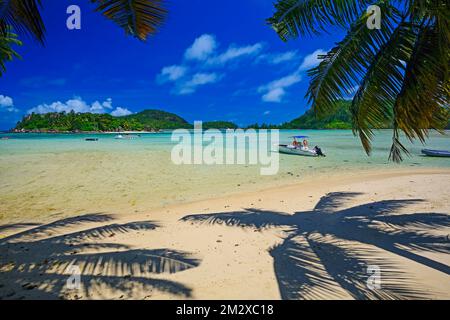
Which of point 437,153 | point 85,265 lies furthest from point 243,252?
point 437,153

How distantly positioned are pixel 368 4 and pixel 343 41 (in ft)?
2.29

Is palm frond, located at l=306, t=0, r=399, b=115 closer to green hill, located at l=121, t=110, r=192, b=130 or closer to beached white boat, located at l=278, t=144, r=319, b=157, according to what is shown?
beached white boat, located at l=278, t=144, r=319, b=157

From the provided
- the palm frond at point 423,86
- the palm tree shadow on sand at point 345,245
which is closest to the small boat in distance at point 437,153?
the palm tree shadow on sand at point 345,245

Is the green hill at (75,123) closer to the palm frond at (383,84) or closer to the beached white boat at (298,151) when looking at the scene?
the beached white boat at (298,151)

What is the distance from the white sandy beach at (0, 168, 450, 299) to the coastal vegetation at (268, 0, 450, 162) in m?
1.76

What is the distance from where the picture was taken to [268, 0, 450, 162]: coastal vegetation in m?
3.43

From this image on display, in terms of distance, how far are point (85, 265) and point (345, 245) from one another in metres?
4.03

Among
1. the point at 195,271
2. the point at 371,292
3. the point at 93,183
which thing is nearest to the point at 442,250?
the point at 371,292

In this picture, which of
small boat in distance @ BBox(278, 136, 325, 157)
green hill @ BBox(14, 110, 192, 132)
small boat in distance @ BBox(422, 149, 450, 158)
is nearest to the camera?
small boat in distance @ BBox(422, 149, 450, 158)

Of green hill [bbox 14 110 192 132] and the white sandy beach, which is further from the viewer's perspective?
green hill [bbox 14 110 192 132]

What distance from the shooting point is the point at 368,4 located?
14.7 feet

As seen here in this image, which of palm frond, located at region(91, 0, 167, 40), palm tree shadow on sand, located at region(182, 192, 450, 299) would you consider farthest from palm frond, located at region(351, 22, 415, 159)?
palm frond, located at region(91, 0, 167, 40)

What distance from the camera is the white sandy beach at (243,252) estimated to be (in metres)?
2.91
